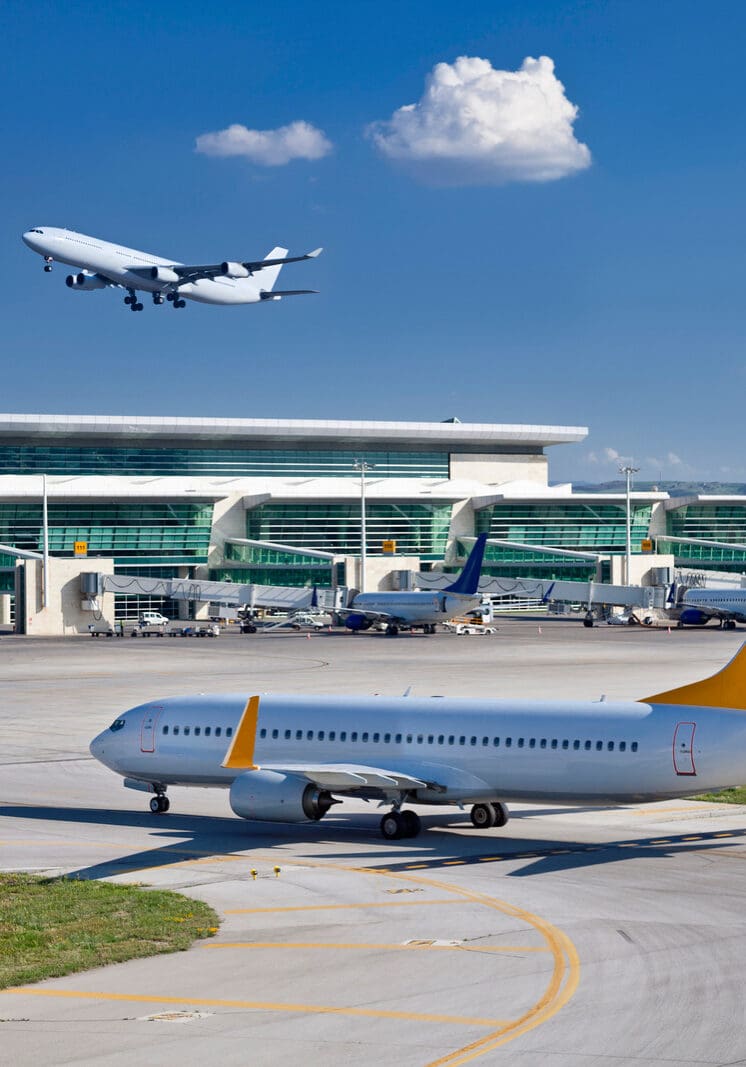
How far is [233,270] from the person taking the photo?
8344 centimetres

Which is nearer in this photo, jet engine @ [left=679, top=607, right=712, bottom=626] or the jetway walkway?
jet engine @ [left=679, top=607, right=712, bottom=626]

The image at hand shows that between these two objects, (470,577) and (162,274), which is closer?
(162,274)

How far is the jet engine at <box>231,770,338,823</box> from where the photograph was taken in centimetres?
3797

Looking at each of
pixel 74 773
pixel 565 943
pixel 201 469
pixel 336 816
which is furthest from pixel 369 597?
pixel 565 943

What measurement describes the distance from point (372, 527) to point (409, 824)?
151m

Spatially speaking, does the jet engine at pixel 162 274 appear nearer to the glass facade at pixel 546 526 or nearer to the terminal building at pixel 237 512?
the terminal building at pixel 237 512

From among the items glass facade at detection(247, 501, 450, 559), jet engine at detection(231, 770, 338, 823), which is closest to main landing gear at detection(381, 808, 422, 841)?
jet engine at detection(231, 770, 338, 823)

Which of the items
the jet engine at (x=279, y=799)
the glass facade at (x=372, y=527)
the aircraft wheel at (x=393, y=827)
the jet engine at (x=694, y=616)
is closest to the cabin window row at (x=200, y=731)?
the jet engine at (x=279, y=799)

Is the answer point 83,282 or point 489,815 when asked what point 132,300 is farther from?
point 489,815

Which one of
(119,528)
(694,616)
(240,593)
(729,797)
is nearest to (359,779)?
(729,797)

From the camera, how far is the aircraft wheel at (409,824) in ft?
126

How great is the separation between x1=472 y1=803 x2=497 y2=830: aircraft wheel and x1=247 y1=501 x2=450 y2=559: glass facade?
145m

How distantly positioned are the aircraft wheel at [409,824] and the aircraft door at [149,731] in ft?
28.2

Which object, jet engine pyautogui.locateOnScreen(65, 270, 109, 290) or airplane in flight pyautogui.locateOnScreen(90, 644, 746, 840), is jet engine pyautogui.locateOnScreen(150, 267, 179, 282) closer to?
jet engine pyautogui.locateOnScreen(65, 270, 109, 290)
